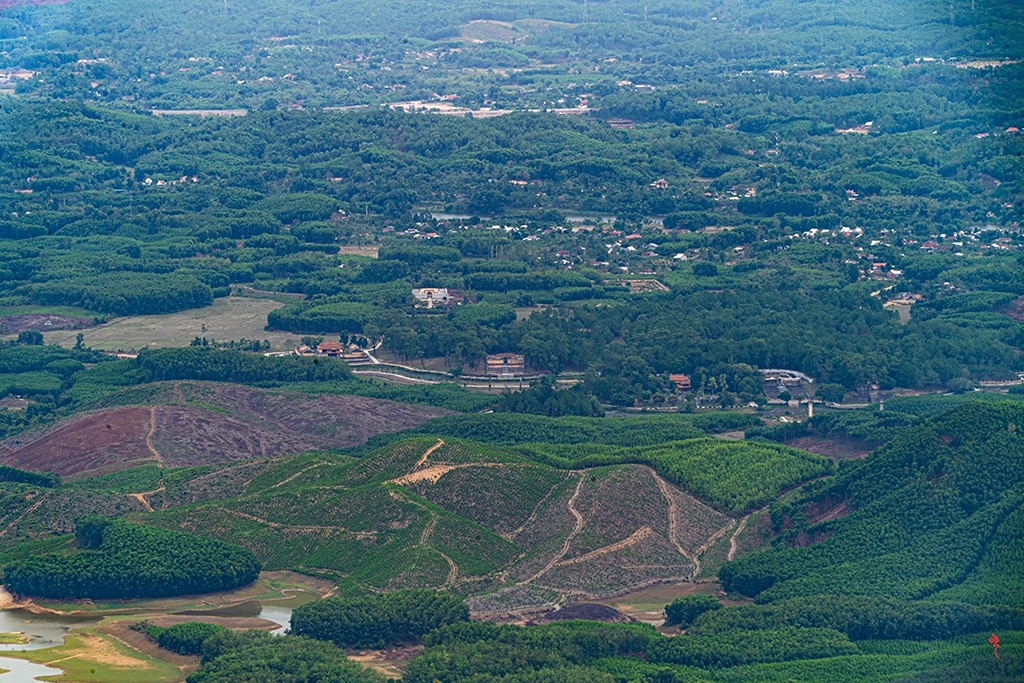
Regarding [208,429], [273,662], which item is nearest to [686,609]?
[273,662]

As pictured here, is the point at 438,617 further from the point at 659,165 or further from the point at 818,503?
the point at 659,165

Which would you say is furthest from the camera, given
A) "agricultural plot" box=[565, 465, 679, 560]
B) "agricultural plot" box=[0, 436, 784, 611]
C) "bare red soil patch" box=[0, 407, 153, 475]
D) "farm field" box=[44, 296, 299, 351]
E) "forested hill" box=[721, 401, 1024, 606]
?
"farm field" box=[44, 296, 299, 351]

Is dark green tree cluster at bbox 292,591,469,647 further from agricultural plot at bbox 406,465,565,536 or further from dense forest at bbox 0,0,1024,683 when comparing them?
agricultural plot at bbox 406,465,565,536

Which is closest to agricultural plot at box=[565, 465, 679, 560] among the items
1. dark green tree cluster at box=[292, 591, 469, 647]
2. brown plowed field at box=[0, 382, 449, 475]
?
dark green tree cluster at box=[292, 591, 469, 647]

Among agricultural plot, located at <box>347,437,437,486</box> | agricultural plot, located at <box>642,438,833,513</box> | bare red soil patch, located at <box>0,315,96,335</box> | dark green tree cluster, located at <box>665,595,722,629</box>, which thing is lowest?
bare red soil patch, located at <box>0,315,96,335</box>

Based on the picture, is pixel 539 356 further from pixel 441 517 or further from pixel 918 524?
pixel 918 524

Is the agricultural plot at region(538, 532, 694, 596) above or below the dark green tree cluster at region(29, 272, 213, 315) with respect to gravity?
above

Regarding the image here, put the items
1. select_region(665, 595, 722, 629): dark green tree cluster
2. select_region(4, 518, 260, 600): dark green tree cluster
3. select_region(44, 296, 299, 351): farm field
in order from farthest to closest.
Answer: select_region(44, 296, 299, 351): farm field
select_region(4, 518, 260, 600): dark green tree cluster
select_region(665, 595, 722, 629): dark green tree cluster
